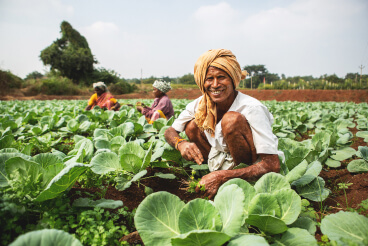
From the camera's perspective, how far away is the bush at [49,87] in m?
21.9

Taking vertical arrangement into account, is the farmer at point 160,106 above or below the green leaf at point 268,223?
above

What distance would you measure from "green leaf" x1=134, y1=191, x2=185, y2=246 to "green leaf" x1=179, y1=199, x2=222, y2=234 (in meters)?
0.07

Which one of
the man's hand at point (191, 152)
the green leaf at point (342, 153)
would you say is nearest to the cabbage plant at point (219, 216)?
the man's hand at point (191, 152)

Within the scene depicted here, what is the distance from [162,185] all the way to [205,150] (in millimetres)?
506

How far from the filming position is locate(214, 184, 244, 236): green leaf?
33.3 inches

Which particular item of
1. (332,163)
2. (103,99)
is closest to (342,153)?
(332,163)

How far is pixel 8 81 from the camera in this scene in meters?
20.5

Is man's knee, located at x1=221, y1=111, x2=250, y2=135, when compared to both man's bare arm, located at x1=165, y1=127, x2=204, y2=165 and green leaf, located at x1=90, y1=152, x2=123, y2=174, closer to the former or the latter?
man's bare arm, located at x1=165, y1=127, x2=204, y2=165

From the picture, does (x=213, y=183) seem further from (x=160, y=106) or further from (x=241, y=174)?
(x=160, y=106)

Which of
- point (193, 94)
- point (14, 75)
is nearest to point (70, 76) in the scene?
point (14, 75)

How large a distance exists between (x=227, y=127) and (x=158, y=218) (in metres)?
0.82

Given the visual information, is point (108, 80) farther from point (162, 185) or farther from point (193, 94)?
point (162, 185)

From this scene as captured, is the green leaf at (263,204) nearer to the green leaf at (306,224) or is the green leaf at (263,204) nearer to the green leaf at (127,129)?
the green leaf at (306,224)

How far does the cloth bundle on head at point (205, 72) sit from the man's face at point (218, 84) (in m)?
0.03
